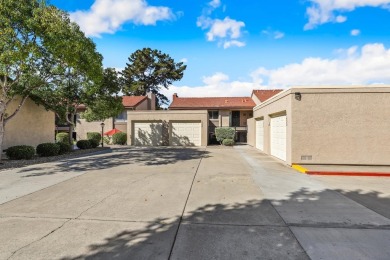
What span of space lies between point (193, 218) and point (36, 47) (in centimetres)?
1064

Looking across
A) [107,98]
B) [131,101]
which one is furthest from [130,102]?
[107,98]

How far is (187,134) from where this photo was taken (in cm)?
2488

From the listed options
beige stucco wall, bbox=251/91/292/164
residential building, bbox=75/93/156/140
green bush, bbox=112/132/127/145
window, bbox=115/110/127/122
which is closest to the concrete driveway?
beige stucco wall, bbox=251/91/292/164

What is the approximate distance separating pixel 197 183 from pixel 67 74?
463 inches

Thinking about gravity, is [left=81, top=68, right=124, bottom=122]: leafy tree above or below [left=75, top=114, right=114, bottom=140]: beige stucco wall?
above

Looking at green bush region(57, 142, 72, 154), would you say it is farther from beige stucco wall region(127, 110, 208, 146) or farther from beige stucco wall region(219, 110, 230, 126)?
beige stucco wall region(219, 110, 230, 126)

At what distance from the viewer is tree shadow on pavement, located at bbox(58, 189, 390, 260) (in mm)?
3584

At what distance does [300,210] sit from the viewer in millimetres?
5547

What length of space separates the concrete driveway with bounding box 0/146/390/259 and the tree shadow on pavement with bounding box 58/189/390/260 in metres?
0.02

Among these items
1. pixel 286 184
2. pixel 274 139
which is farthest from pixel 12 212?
pixel 274 139

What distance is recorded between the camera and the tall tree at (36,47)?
391 inches

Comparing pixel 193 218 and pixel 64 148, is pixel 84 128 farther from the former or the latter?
pixel 193 218

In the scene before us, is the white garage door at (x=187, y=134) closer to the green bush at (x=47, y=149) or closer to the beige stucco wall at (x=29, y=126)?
the beige stucco wall at (x=29, y=126)

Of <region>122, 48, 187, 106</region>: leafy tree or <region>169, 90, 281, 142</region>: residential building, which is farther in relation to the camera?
<region>122, 48, 187, 106</region>: leafy tree
